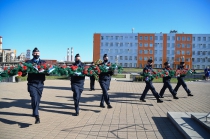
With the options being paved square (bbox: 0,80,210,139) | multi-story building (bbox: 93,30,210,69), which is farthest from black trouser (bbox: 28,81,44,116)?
multi-story building (bbox: 93,30,210,69)

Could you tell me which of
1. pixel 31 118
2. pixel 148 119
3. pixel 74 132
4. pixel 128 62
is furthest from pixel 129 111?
pixel 128 62

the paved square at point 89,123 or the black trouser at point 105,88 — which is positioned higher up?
the black trouser at point 105,88

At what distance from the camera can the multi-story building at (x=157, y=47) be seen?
72625 millimetres

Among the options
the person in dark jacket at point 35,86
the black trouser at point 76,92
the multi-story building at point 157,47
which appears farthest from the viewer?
the multi-story building at point 157,47

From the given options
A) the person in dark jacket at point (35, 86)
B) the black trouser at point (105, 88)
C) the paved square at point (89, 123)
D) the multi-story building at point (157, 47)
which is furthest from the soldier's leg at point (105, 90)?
the multi-story building at point (157, 47)

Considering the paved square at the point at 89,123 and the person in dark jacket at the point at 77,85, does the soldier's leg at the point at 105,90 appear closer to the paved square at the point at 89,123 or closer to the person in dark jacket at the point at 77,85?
the paved square at the point at 89,123

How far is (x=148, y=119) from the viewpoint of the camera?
261 inches

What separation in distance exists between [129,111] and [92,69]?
7.30 ft

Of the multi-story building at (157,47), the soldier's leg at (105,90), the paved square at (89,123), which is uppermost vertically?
the multi-story building at (157,47)

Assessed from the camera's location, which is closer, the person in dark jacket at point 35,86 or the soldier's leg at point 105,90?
the person in dark jacket at point 35,86

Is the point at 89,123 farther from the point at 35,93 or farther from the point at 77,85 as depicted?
the point at 35,93

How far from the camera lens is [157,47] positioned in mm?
73188

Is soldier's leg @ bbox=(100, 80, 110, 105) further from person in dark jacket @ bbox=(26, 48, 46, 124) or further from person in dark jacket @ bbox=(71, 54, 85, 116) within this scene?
person in dark jacket @ bbox=(26, 48, 46, 124)

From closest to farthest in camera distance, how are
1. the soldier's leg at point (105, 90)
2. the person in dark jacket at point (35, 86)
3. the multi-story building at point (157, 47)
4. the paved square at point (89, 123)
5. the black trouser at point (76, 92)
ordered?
the paved square at point (89, 123), the person in dark jacket at point (35, 86), the black trouser at point (76, 92), the soldier's leg at point (105, 90), the multi-story building at point (157, 47)
